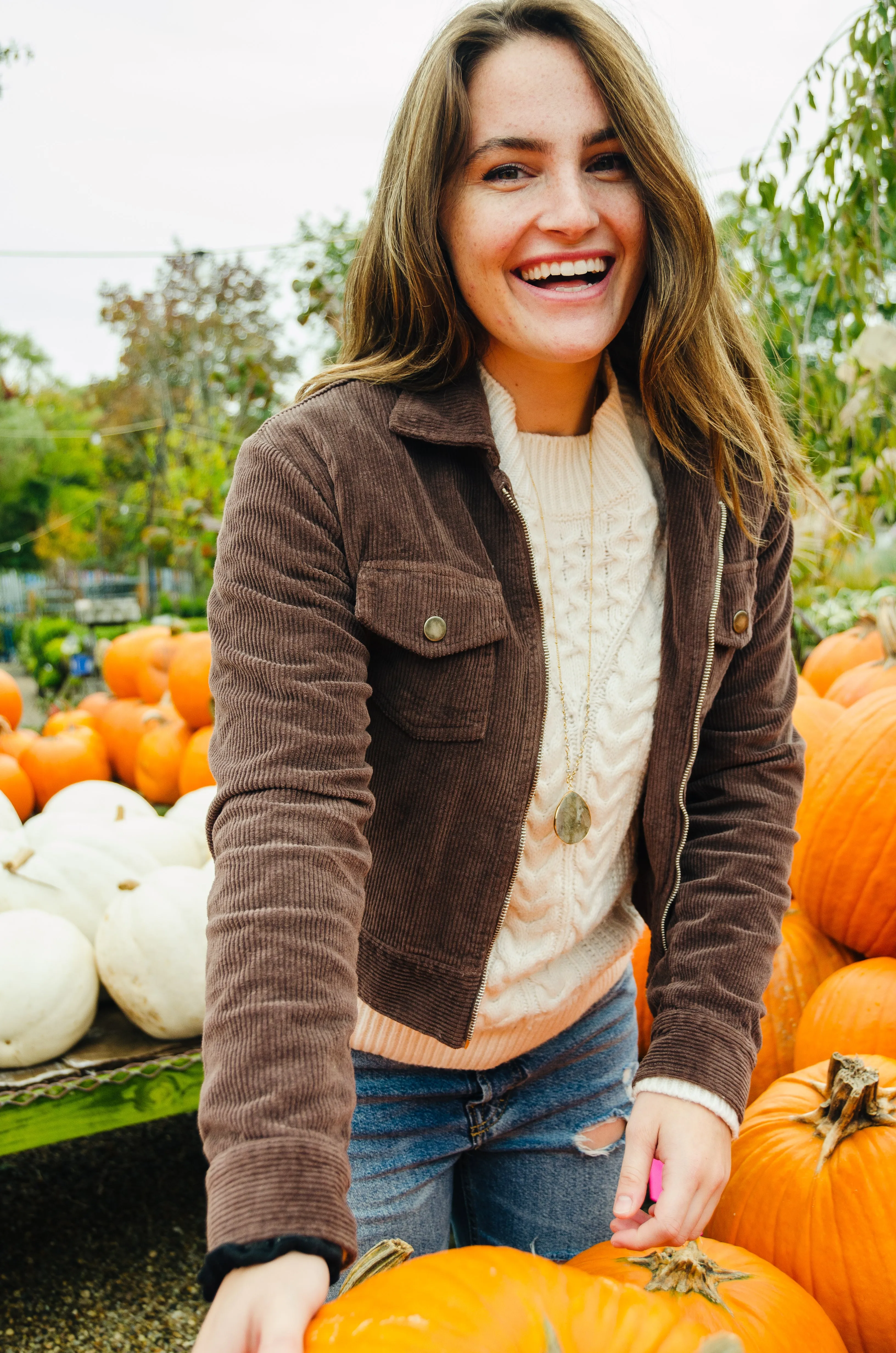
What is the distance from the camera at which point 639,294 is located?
4.32 ft

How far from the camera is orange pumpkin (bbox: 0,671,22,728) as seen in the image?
3500mm

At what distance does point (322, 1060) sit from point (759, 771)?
0.74 m

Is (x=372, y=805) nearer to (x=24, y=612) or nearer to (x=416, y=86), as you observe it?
(x=416, y=86)

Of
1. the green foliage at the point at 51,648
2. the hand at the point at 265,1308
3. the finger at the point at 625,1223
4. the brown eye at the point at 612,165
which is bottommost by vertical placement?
the green foliage at the point at 51,648

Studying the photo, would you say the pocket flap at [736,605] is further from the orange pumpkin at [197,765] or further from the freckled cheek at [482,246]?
the orange pumpkin at [197,765]

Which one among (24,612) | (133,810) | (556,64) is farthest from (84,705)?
(24,612)

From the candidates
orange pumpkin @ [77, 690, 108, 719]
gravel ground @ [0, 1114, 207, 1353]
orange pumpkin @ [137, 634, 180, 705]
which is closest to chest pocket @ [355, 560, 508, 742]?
gravel ground @ [0, 1114, 207, 1353]

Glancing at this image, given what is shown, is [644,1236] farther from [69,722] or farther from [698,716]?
[69,722]

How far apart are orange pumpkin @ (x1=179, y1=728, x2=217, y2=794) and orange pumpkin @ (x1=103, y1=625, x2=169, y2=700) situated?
82 cm

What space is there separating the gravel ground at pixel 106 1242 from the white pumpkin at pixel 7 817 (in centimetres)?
80

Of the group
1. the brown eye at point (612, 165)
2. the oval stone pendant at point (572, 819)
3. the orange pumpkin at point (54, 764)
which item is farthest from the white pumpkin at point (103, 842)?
the brown eye at point (612, 165)

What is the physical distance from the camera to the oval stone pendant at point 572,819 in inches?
47.8

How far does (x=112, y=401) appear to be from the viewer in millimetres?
20984

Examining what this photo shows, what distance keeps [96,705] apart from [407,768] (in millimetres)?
3437
